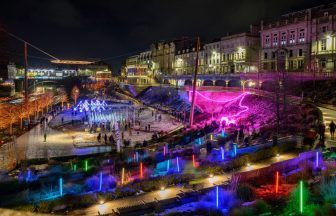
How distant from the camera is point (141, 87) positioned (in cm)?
10631

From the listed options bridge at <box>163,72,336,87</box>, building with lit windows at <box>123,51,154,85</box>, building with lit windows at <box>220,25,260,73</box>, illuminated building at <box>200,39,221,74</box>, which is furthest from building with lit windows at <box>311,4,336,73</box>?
building with lit windows at <box>123,51,154,85</box>

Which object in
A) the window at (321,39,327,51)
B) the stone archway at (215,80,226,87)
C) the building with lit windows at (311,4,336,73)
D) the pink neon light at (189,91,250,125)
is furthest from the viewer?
the stone archway at (215,80,226,87)

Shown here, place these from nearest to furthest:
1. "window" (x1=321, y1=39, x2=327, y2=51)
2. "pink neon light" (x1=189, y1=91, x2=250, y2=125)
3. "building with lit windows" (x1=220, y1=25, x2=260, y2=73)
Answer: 1. "pink neon light" (x1=189, y1=91, x2=250, y2=125)
2. "window" (x1=321, y1=39, x2=327, y2=51)
3. "building with lit windows" (x1=220, y1=25, x2=260, y2=73)

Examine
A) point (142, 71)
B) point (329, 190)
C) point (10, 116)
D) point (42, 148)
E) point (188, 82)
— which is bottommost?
point (42, 148)

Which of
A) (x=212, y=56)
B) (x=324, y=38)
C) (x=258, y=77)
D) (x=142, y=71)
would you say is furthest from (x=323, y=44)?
(x=142, y=71)

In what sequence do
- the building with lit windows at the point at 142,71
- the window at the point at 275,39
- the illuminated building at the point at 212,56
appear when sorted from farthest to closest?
1. the building with lit windows at the point at 142,71
2. the illuminated building at the point at 212,56
3. the window at the point at 275,39

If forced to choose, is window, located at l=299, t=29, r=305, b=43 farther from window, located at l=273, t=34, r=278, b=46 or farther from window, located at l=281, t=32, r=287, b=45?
window, located at l=273, t=34, r=278, b=46

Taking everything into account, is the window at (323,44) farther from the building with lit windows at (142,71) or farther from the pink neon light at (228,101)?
the building with lit windows at (142,71)

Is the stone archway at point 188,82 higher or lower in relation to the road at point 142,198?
higher

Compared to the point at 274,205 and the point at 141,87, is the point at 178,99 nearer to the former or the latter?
the point at 141,87

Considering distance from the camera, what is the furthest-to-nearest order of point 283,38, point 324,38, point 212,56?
point 212,56, point 283,38, point 324,38

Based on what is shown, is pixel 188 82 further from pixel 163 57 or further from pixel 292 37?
pixel 163 57

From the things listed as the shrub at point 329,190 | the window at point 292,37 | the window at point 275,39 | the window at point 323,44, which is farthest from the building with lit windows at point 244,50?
the shrub at point 329,190

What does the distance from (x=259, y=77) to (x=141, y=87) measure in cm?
6079
